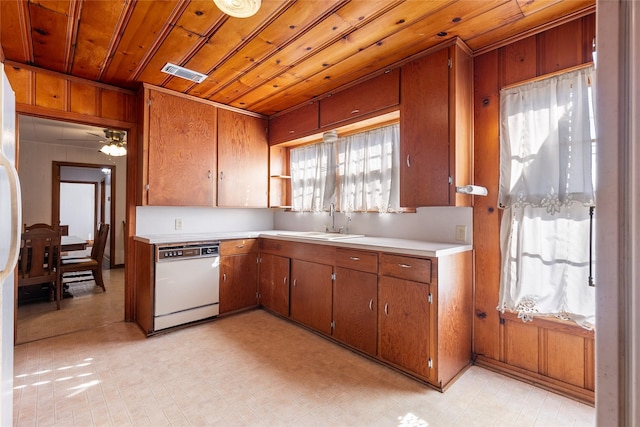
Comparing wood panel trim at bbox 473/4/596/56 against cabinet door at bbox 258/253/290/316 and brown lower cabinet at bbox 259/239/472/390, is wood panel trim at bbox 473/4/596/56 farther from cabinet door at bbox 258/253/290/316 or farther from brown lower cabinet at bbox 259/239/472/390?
cabinet door at bbox 258/253/290/316

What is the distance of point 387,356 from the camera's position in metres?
2.33

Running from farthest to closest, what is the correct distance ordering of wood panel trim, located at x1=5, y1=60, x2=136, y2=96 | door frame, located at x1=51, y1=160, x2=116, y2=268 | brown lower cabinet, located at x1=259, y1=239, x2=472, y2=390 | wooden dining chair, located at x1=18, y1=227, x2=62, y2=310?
door frame, located at x1=51, y1=160, x2=116, y2=268 < wooden dining chair, located at x1=18, y1=227, x2=62, y2=310 < wood panel trim, located at x1=5, y1=60, x2=136, y2=96 < brown lower cabinet, located at x1=259, y1=239, x2=472, y2=390

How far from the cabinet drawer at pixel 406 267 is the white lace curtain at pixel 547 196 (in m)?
0.65

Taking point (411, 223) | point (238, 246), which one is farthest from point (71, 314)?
point (411, 223)

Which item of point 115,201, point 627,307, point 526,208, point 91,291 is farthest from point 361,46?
point 115,201

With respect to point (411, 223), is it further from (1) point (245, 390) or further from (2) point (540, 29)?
(1) point (245, 390)

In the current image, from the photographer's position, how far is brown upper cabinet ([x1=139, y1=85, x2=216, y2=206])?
3.10m

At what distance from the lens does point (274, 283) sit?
3.44 m

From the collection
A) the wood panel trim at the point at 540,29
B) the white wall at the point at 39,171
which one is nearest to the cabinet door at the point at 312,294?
the wood panel trim at the point at 540,29

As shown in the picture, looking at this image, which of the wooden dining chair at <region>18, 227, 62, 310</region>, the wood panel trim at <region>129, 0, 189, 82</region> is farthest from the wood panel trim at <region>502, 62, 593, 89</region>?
the wooden dining chair at <region>18, 227, 62, 310</region>

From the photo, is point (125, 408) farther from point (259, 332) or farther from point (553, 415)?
point (553, 415)

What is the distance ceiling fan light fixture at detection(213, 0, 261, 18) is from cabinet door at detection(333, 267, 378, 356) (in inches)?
77.8

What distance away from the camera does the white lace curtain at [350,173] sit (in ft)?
9.89

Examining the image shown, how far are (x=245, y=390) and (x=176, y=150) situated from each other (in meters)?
2.50
